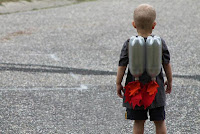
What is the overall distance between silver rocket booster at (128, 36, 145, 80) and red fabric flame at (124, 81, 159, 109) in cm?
9

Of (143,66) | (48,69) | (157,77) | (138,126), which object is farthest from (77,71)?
(143,66)

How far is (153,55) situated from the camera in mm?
3533

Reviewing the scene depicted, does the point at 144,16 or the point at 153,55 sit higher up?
the point at 144,16

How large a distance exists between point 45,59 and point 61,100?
2.86 metres

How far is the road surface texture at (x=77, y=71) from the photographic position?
16.6 feet

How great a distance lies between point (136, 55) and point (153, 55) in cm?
13

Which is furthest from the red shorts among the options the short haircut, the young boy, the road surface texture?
the road surface texture

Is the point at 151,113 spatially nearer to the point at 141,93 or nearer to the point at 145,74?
the point at 141,93

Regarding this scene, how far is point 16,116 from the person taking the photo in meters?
5.26

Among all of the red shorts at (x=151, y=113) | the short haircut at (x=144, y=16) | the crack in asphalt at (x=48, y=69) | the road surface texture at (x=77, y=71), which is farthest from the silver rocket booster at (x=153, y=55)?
the crack in asphalt at (x=48, y=69)

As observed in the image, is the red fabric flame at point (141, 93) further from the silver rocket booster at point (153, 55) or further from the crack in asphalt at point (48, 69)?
the crack in asphalt at point (48, 69)

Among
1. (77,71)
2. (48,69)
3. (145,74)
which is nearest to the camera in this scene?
(145,74)

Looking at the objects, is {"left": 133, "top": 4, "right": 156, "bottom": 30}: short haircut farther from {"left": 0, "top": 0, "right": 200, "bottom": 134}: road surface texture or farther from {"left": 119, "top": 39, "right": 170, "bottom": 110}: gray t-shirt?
{"left": 0, "top": 0, "right": 200, "bottom": 134}: road surface texture

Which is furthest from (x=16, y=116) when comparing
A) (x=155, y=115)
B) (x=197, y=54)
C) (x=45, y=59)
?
(x=197, y=54)
